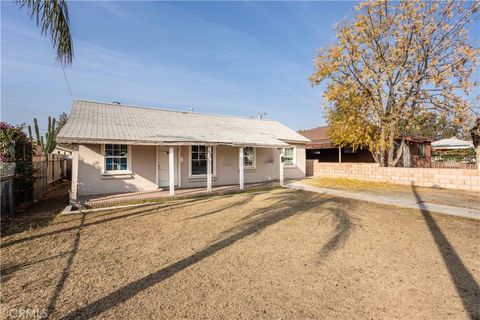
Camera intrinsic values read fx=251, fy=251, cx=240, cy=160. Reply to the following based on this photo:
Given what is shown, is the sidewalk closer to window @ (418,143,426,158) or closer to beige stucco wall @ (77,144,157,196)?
beige stucco wall @ (77,144,157,196)

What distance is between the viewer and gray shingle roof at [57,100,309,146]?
32.0 ft

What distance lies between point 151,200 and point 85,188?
3210 mm

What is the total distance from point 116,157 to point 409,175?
15290 mm

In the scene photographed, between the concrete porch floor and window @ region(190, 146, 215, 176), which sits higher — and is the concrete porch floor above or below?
below

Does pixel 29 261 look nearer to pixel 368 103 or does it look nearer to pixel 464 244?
pixel 464 244

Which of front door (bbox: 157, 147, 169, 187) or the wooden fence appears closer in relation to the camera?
the wooden fence

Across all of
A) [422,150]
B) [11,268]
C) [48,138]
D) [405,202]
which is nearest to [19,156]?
[11,268]

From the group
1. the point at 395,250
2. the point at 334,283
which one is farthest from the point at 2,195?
the point at 395,250

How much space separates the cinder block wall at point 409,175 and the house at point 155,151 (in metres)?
3.58

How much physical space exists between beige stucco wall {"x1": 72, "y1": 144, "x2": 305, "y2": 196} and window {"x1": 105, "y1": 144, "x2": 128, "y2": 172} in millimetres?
267

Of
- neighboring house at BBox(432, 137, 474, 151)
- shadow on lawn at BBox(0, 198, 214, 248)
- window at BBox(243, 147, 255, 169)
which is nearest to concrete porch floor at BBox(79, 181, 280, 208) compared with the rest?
shadow on lawn at BBox(0, 198, 214, 248)

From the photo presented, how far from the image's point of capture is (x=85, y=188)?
1044 centimetres

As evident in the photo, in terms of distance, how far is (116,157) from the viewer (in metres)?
11.2

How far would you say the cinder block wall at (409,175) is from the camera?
1212 centimetres
